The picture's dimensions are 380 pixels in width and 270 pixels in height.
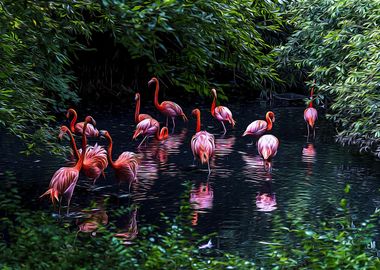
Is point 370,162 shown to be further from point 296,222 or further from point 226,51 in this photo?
point 296,222

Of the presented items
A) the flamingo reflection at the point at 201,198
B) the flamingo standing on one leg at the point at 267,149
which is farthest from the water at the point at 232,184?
the flamingo standing on one leg at the point at 267,149

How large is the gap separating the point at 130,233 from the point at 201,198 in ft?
5.62

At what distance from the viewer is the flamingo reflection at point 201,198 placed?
855cm

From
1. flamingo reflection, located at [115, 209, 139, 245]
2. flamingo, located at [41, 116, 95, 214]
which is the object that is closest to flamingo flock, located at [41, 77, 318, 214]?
flamingo, located at [41, 116, 95, 214]

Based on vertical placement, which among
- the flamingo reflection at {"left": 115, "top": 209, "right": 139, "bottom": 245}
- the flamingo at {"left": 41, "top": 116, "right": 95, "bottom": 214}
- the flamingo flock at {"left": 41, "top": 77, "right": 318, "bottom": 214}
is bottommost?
the flamingo reflection at {"left": 115, "top": 209, "right": 139, "bottom": 245}

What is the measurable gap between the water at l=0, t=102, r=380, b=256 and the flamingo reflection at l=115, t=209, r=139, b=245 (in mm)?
21

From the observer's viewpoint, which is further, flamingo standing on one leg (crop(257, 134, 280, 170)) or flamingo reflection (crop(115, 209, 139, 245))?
flamingo standing on one leg (crop(257, 134, 280, 170))

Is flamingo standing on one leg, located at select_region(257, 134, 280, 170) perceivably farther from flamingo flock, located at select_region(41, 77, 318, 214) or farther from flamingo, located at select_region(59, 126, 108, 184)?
flamingo, located at select_region(59, 126, 108, 184)

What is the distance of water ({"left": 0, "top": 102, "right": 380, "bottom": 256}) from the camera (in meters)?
8.12

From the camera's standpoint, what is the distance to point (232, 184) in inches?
391

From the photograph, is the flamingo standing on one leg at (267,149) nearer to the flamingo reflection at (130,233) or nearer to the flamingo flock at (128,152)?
the flamingo flock at (128,152)

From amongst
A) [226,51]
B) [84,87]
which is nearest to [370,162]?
[226,51]

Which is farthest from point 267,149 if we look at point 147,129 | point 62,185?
point 62,185

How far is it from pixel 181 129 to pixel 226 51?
7638 mm
